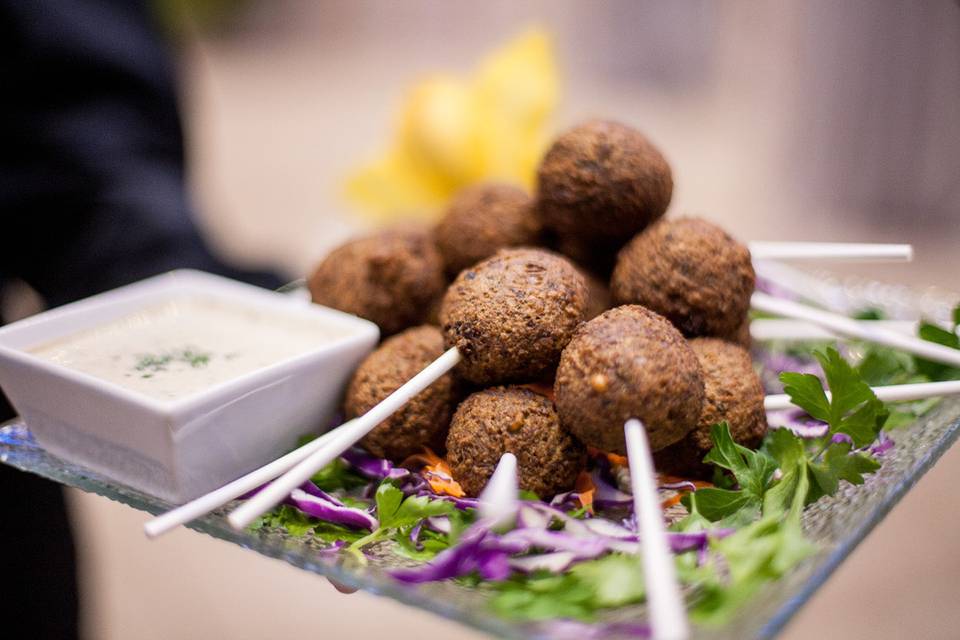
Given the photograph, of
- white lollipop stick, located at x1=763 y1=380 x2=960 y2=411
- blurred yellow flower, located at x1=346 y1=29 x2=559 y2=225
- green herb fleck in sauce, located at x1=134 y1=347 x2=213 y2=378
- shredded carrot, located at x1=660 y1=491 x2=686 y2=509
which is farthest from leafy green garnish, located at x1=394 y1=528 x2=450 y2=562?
blurred yellow flower, located at x1=346 y1=29 x2=559 y2=225

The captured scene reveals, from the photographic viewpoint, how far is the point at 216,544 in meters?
3.43

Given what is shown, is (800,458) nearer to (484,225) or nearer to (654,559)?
(654,559)

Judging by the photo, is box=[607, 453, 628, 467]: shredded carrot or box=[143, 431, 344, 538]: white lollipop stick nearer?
box=[143, 431, 344, 538]: white lollipop stick

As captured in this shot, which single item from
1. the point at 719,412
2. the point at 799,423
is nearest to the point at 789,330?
the point at 799,423

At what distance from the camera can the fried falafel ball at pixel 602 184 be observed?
5.72 feet

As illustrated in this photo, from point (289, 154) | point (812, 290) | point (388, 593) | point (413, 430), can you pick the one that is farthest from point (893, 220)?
point (388, 593)

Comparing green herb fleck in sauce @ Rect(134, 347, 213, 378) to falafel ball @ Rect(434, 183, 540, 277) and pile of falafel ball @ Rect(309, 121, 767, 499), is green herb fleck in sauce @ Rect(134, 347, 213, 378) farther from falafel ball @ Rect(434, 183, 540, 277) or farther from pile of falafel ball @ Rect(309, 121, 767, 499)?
falafel ball @ Rect(434, 183, 540, 277)

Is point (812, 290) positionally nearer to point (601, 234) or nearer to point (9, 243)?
point (601, 234)

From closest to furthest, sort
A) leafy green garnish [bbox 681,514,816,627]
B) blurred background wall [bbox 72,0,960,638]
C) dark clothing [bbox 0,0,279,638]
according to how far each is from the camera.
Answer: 1. leafy green garnish [bbox 681,514,816,627]
2. dark clothing [bbox 0,0,279,638]
3. blurred background wall [bbox 72,0,960,638]

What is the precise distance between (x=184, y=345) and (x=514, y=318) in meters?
0.71

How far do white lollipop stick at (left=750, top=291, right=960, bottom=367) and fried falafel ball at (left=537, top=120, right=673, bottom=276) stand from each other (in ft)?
1.07

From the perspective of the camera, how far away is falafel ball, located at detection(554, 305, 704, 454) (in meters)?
1.38

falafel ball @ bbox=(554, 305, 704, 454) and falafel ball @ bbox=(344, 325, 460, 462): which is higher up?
falafel ball @ bbox=(554, 305, 704, 454)

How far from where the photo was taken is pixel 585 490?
61.5 inches
